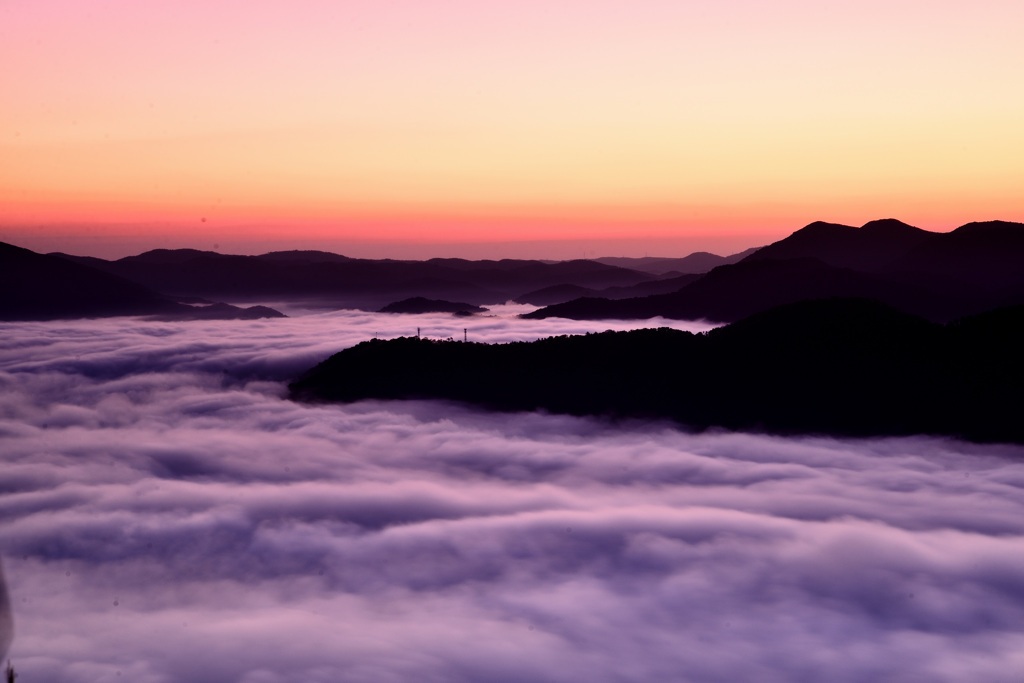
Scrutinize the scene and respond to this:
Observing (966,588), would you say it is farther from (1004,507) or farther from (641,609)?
(1004,507)

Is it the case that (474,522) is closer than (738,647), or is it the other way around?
(738,647)

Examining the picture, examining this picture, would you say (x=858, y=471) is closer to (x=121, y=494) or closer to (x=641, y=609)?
(x=641, y=609)

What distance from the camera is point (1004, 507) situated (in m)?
124

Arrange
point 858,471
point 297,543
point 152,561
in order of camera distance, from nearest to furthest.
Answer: point 152,561 < point 297,543 < point 858,471

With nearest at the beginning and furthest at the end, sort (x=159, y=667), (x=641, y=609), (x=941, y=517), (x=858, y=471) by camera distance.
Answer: (x=159, y=667) → (x=641, y=609) → (x=941, y=517) → (x=858, y=471)

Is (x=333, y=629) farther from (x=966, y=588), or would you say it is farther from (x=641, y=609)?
(x=966, y=588)

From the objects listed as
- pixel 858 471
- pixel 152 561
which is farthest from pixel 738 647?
pixel 858 471

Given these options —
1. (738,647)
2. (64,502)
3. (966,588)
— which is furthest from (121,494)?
(966,588)

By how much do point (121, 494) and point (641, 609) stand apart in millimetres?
89694

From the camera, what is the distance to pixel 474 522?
120875 mm

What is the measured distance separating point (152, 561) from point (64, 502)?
34.7 meters

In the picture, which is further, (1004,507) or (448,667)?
(1004,507)

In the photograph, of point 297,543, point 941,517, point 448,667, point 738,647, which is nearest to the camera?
point 448,667

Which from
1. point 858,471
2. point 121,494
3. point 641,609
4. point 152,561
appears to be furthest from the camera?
point 858,471
